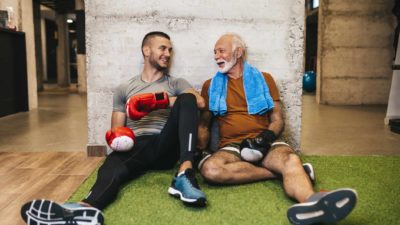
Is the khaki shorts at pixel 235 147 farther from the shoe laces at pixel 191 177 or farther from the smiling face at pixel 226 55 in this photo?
the smiling face at pixel 226 55

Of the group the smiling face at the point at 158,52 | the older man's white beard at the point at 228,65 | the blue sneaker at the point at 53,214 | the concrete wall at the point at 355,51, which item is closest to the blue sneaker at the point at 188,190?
the blue sneaker at the point at 53,214

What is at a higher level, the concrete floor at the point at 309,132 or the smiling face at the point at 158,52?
the smiling face at the point at 158,52

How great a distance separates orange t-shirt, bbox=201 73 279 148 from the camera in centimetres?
266

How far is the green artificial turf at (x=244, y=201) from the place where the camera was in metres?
1.94

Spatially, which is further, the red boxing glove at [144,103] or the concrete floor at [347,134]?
the concrete floor at [347,134]

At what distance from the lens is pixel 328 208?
166 centimetres

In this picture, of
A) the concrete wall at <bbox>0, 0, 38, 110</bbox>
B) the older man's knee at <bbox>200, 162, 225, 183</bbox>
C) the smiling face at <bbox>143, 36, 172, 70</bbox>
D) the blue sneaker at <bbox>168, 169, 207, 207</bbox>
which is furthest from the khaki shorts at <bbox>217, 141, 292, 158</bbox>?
the concrete wall at <bbox>0, 0, 38, 110</bbox>

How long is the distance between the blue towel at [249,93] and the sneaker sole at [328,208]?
1052 millimetres

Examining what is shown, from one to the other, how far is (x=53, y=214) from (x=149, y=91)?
4.29 ft

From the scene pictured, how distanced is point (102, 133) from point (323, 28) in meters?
5.99

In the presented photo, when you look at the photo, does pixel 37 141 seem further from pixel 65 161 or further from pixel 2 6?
pixel 2 6

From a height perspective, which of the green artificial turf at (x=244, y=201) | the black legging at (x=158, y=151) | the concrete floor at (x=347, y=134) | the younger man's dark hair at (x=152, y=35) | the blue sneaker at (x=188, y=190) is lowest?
the concrete floor at (x=347, y=134)

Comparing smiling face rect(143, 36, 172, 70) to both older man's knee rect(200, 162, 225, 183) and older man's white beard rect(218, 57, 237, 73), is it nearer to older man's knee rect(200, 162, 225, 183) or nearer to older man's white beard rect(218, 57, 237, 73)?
older man's white beard rect(218, 57, 237, 73)

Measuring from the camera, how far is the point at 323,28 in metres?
8.03
